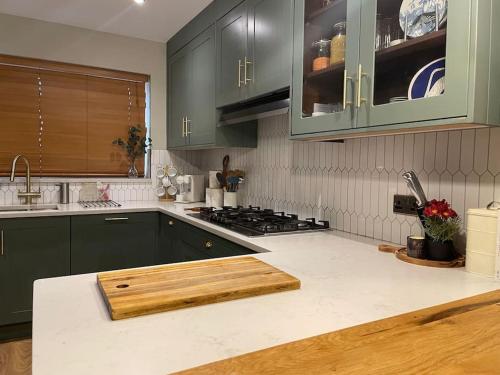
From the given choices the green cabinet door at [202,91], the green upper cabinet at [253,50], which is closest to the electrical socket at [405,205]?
the green upper cabinet at [253,50]

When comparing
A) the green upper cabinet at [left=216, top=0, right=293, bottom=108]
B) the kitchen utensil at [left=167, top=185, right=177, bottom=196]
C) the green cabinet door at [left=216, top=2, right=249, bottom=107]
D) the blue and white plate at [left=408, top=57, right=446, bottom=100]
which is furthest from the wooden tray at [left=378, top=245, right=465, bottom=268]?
the kitchen utensil at [left=167, top=185, right=177, bottom=196]

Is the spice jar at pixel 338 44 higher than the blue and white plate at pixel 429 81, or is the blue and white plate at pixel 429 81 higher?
the spice jar at pixel 338 44

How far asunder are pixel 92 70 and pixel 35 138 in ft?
2.48

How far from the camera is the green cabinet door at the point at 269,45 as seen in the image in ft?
6.12

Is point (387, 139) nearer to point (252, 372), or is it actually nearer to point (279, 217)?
point (279, 217)

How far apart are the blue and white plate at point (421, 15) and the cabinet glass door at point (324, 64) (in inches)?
7.1

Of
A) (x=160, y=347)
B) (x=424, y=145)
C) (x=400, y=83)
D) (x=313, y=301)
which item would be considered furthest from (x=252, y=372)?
(x=424, y=145)

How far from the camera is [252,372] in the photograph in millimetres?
615

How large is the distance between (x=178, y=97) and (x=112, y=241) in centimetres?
137

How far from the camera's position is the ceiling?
273cm

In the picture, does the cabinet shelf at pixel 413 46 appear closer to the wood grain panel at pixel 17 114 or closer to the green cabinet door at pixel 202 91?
the green cabinet door at pixel 202 91

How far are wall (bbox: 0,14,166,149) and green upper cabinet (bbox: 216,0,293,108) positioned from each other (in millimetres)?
1182

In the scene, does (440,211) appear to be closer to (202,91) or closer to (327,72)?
(327,72)

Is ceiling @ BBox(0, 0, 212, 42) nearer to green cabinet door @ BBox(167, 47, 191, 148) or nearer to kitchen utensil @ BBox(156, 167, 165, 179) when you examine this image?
green cabinet door @ BBox(167, 47, 191, 148)
